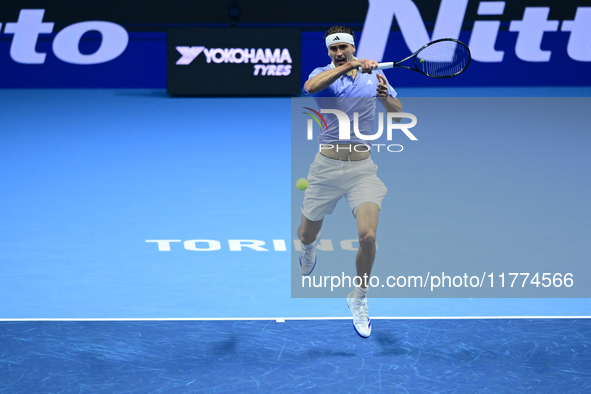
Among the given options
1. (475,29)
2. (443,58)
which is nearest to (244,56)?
(475,29)

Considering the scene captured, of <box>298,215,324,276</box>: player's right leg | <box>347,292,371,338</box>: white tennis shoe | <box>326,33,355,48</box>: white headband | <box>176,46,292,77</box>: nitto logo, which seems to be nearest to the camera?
<box>326,33,355,48</box>: white headband

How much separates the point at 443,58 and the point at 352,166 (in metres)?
0.95

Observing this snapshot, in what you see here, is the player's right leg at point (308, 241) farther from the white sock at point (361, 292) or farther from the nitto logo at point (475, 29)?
the nitto logo at point (475, 29)

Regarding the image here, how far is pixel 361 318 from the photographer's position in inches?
191

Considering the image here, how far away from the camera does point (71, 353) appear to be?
15.0 ft

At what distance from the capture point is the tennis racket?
16.3 feet

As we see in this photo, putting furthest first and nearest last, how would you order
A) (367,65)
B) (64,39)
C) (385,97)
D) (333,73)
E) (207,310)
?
(64,39)
(207,310)
(385,97)
(333,73)
(367,65)

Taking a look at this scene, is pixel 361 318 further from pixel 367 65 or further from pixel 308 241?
pixel 367 65

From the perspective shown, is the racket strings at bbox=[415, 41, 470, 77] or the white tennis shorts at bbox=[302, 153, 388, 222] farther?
the racket strings at bbox=[415, 41, 470, 77]

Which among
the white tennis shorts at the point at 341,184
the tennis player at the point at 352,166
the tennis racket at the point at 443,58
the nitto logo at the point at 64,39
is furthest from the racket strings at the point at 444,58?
the nitto logo at the point at 64,39

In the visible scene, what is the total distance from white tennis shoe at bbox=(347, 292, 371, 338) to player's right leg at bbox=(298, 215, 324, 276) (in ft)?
2.05

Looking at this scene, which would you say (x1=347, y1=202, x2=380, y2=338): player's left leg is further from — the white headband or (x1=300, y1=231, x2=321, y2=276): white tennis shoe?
the white headband

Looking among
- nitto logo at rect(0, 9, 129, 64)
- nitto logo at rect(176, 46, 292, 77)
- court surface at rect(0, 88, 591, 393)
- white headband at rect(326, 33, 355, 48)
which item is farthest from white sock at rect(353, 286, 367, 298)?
nitto logo at rect(0, 9, 129, 64)

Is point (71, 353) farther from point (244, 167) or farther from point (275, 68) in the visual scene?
point (275, 68)
